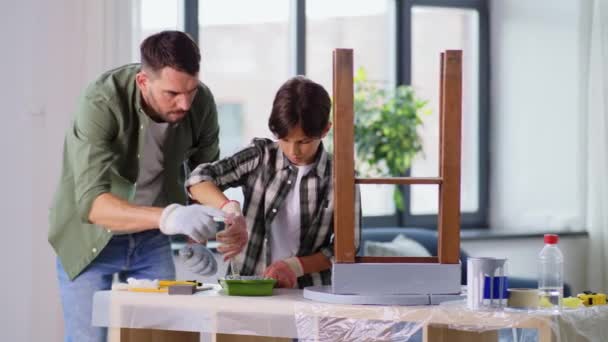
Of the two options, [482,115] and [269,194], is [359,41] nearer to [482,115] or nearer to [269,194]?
[482,115]

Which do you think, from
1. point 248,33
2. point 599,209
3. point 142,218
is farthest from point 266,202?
point 599,209

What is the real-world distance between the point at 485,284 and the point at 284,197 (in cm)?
59

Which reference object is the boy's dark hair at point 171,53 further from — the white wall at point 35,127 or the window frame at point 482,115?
the window frame at point 482,115

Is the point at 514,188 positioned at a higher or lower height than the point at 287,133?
lower

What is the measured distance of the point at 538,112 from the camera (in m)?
5.27

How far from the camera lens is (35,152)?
3.62 m

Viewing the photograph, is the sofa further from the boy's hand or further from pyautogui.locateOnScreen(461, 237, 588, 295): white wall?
the boy's hand

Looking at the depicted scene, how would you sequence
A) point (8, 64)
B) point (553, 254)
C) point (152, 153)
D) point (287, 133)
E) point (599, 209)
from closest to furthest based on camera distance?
1. point (553, 254)
2. point (287, 133)
3. point (152, 153)
4. point (8, 64)
5. point (599, 209)

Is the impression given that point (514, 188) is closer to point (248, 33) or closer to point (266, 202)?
point (248, 33)

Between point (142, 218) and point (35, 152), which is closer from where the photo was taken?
point (142, 218)

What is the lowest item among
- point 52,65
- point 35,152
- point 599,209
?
point 599,209

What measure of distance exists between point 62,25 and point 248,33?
126cm

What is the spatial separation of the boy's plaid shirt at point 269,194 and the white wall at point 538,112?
3.08 m

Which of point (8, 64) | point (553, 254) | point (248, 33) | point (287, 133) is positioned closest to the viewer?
point (553, 254)
